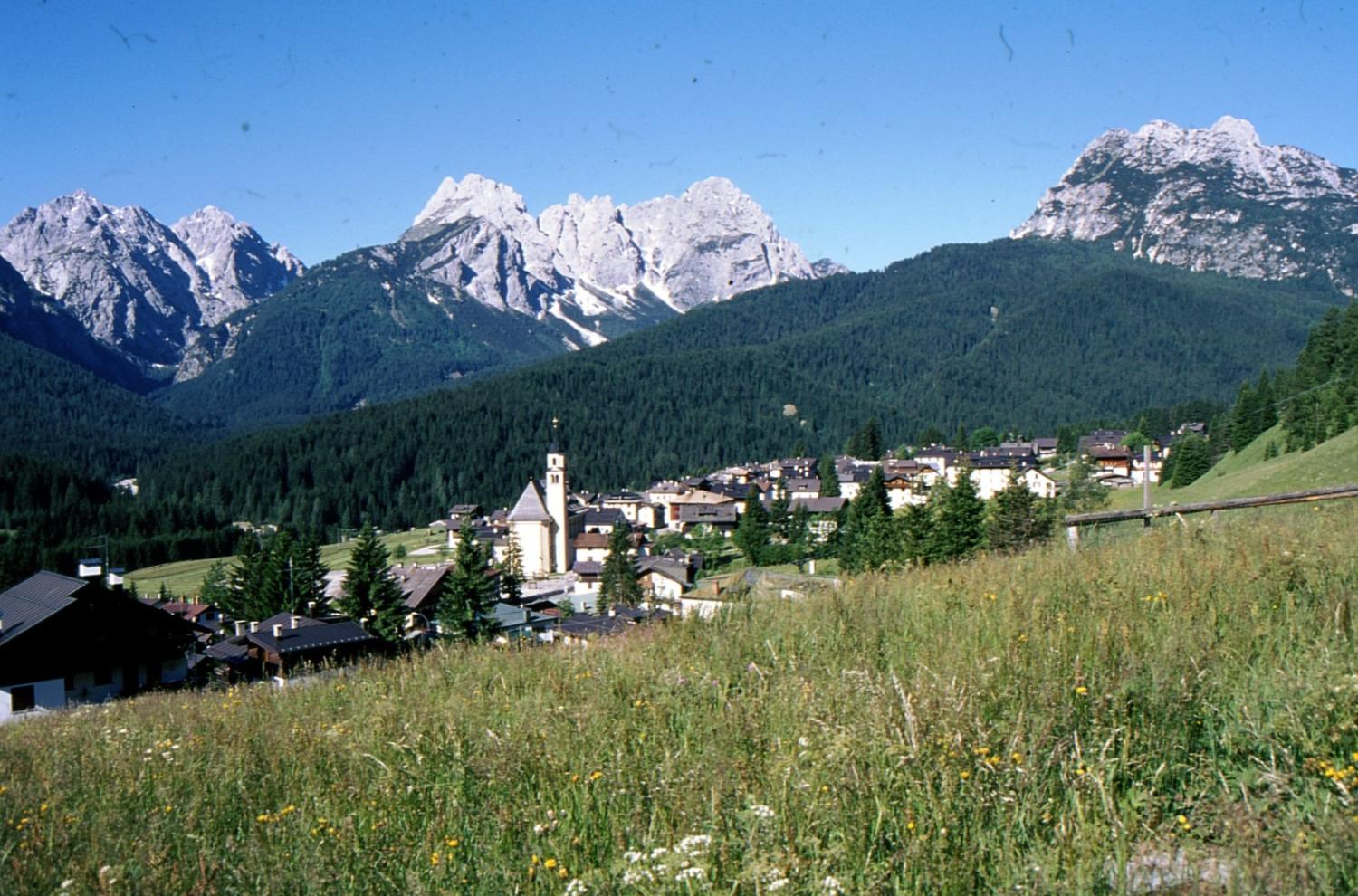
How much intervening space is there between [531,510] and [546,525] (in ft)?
5.54

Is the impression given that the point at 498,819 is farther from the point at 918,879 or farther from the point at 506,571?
the point at 506,571

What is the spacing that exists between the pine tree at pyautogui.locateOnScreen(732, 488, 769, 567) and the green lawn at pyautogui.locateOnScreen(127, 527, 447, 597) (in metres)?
27.9

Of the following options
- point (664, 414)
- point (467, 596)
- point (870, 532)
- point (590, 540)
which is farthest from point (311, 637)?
point (664, 414)

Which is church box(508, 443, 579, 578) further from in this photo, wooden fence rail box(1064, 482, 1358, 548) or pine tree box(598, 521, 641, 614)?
wooden fence rail box(1064, 482, 1358, 548)

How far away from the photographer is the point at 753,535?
198 feet

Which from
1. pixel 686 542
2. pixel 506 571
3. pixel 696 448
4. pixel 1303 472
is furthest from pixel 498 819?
pixel 696 448

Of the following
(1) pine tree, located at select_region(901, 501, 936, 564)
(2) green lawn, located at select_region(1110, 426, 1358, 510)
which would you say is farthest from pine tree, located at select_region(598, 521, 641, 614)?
(2) green lawn, located at select_region(1110, 426, 1358, 510)

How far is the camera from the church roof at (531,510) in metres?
73.8

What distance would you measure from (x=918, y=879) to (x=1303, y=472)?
106ft

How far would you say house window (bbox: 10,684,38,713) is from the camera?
71.1 ft

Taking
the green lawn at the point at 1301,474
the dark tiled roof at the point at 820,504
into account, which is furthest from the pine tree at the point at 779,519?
the green lawn at the point at 1301,474

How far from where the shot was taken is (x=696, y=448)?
6048 inches

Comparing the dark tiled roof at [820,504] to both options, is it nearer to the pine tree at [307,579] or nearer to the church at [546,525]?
the church at [546,525]

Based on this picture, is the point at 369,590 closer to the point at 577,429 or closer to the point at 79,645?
the point at 79,645
